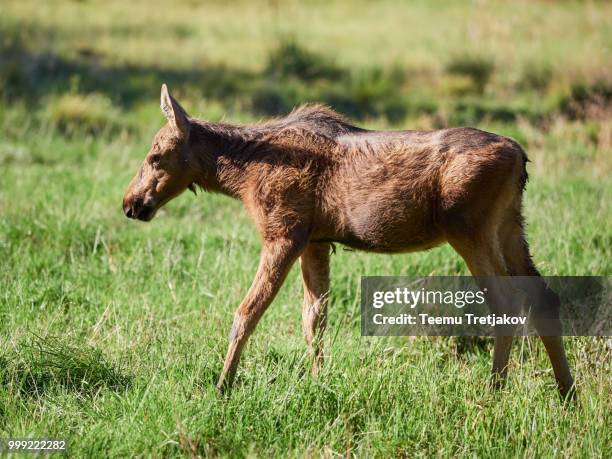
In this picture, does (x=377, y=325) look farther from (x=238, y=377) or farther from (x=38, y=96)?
(x=38, y=96)

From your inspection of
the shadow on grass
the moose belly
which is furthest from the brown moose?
the shadow on grass

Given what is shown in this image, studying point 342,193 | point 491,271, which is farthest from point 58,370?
point 491,271

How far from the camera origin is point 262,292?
5.81 metres

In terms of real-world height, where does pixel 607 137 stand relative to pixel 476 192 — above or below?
above

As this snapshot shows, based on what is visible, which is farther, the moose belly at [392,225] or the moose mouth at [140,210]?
the moose mouth at [140,210]

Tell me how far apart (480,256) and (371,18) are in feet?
67.7

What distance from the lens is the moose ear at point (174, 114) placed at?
614cm

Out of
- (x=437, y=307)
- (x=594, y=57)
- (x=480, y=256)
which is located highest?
(x=594, y=57)

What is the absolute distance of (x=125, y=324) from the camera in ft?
21.3

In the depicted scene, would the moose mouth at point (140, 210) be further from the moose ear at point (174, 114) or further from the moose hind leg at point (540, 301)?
the moose hind leg at point (540, 301)

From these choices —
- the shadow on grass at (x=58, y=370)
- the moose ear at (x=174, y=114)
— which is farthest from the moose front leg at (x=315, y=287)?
the shadow on grass at (x=58, y=370)

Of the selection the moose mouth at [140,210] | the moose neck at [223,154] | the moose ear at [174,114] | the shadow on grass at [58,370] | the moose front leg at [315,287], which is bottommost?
the shadow on grass at [58,370]

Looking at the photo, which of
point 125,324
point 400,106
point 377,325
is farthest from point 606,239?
point 400,106

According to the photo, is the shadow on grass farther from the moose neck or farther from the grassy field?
the moose neck
